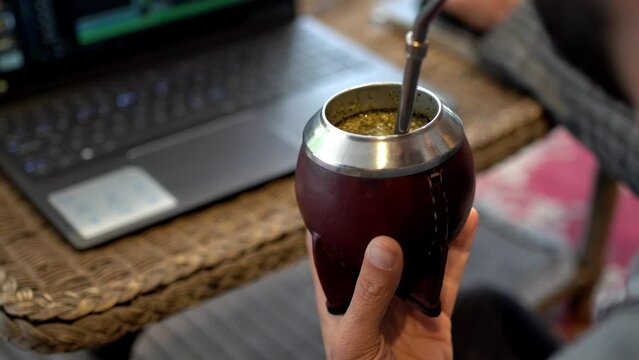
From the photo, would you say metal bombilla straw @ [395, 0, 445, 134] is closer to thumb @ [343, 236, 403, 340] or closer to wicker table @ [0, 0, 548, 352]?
thumb @ [343, 236, 403, 340]

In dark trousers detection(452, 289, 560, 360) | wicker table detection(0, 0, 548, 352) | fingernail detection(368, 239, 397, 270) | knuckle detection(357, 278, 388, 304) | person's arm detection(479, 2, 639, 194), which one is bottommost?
dark trousers detection(452, 289, 560, 360)

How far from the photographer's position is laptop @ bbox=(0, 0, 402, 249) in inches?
29.4

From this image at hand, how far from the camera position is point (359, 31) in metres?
1.04

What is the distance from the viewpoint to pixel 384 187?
1.53 ft

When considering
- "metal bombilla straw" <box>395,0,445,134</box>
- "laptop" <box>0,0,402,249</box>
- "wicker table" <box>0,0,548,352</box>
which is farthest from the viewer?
"laptop" <box>0,0,402,249</box>

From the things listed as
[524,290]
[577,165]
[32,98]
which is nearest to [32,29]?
[32,98]

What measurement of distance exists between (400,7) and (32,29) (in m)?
0.45

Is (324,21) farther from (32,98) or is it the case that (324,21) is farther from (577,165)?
(577,165)

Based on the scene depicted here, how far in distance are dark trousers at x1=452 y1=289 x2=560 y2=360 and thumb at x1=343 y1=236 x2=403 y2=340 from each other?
0.34 meters

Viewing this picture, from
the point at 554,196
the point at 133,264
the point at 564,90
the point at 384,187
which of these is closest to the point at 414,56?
the point at 384,187

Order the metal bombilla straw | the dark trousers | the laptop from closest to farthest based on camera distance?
the metal bombilla straw → the laptop → the dark trousers

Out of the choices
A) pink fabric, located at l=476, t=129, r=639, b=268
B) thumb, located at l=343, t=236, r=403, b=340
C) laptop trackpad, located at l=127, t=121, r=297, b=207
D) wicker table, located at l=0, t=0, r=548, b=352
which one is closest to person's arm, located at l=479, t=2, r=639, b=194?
wicker table, located at l=0, t=0, r=548, b=352

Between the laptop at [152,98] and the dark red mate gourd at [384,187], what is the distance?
0.85 ft

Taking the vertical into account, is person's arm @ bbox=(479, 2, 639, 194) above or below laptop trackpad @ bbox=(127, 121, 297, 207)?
above
